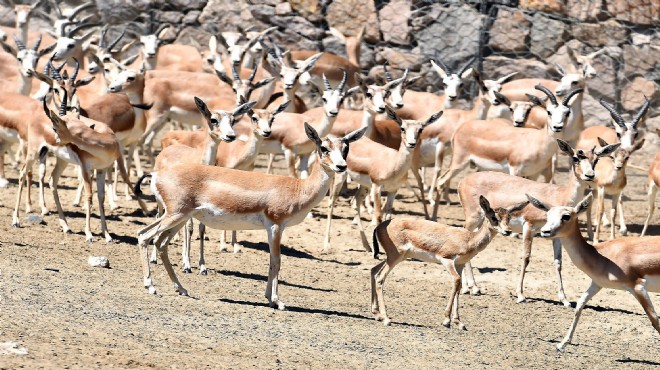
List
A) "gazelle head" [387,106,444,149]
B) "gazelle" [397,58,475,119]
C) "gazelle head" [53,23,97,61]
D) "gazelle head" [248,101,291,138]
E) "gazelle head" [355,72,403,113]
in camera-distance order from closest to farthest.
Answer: "gazelle head" [248,101,291,138] < "gazelle head" [387,106,444,149] < "gazelle head" [355,72,403,113] < "gazelle" [397,58,475,119] < "gazelle head" [53,23,97,61]

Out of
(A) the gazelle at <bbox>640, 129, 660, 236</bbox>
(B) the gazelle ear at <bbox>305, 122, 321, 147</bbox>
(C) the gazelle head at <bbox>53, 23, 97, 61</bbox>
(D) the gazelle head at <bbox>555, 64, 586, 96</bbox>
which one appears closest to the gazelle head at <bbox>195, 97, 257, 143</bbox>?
(B) the gazelle ear at <bbox>305, 122, 321, 147</bbox>

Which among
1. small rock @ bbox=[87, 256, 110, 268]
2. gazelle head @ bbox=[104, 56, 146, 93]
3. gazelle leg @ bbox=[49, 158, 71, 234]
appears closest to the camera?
small rock @ bbox=[87, 256, 110, 268]

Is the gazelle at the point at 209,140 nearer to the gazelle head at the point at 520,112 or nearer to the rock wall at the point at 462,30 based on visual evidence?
the gazelle head at the point at 520,112

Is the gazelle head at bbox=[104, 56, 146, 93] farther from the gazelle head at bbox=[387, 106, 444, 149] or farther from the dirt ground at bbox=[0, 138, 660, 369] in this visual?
the gazelle head at bbox=[387, 106, 444, 149]

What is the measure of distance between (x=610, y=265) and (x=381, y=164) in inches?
173

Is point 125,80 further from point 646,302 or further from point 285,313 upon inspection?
point 646,302

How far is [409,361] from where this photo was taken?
29.7ft

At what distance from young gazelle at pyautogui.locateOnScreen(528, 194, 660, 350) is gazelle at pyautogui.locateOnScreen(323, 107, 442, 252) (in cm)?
384

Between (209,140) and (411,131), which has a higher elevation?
(209,140)

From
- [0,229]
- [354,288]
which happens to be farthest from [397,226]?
[0,229]

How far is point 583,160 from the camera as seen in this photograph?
40.7 ft

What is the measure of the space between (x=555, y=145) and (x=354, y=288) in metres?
4.00

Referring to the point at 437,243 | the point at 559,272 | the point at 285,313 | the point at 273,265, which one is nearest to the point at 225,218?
the point at 273,265

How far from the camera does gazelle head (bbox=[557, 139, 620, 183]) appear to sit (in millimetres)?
12250
